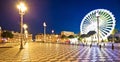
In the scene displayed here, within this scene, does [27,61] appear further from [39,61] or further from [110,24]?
[110,24]

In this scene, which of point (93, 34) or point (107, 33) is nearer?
point (107, 33)

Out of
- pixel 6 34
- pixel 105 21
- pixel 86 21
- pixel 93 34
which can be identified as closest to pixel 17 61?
pixel 105 21

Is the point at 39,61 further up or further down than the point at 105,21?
further down

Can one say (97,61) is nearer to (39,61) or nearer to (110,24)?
(39,61)

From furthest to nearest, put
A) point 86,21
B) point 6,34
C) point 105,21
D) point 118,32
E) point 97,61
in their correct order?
point 6,34 → point 118,32 → point 86,21 → point 105,21 → point 97,61

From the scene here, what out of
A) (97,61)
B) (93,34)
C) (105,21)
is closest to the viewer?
(97,61)

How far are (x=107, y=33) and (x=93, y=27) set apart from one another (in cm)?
452

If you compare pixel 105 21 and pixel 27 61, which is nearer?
pixel 27 61

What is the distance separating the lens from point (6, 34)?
152 metres

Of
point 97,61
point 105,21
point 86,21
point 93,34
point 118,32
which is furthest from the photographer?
point 118,32

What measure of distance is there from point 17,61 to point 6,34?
452 ft

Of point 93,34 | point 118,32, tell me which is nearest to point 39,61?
point 93,34

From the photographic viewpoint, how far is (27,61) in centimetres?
1720

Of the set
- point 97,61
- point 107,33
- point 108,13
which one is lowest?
point 97,61
